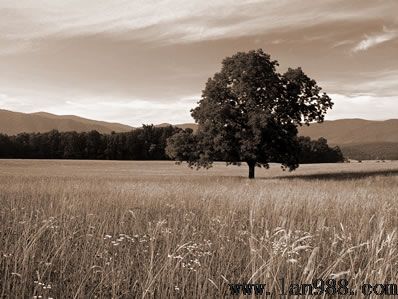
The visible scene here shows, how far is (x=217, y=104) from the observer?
31953 mm

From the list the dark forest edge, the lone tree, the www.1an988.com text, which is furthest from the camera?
the dark forest edge

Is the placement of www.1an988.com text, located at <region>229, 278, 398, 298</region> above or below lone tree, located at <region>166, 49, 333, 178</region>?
below

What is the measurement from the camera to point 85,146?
94500 mm

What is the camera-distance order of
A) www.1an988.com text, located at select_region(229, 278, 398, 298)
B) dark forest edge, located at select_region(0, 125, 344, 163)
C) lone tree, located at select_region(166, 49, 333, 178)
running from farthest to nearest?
dark forest edge, located at select_region(0, 125, 344, 163) < lone tree, located at select_region(166, 49, 333, 178) < www.1an988.com text, located at select_region(229, 278, 398, 298)

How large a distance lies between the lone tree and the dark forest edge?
57169 millimetres

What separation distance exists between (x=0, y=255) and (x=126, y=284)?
1.49 metres

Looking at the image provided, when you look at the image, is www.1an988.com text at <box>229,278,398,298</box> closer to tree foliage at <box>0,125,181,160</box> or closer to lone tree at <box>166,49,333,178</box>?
lone tree at <box>166,49,333,178</box>

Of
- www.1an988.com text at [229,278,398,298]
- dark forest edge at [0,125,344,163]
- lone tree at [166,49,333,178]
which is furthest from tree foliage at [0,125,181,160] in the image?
www.1an988.com text at [229,278,398,298]

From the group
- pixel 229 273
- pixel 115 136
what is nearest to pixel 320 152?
pixel 115 136

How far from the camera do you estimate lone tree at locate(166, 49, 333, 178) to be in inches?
1197

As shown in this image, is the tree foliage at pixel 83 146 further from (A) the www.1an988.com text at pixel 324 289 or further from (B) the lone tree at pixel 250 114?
(A) the www.1an988.com text at pixel 324 289

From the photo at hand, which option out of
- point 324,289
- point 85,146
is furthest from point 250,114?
point 85,146

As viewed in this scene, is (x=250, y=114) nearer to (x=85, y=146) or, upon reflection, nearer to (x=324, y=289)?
(x=324, y=289)

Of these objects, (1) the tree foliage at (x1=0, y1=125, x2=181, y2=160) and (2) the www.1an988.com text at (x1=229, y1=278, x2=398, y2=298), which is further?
(1) the tree foliage at (x1=0, y1=125, x2=181, y2=160)
